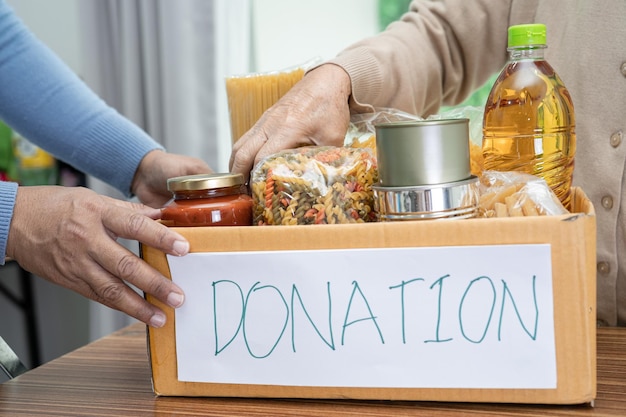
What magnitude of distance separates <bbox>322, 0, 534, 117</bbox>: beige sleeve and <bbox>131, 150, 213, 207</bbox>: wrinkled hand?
0.30 metres

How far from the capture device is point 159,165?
1117 millimetres

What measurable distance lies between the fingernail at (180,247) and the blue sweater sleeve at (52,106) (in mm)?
596

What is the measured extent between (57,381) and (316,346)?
0.32m

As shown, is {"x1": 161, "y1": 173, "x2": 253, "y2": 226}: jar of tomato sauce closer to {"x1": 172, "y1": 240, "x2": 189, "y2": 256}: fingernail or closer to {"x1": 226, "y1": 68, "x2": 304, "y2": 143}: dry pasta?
{"x1": 172, "y1": 240, "x2": 189, "y2": 256}: fingernail

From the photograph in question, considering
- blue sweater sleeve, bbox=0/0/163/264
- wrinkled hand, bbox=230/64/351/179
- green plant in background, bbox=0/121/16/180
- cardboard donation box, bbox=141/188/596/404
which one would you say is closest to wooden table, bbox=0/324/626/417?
cardboard donation box, bbox=141/188/596/404

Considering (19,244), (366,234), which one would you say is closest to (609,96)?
(366,234)

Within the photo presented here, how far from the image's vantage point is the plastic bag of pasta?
26.4 inches

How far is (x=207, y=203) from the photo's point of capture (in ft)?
2.22

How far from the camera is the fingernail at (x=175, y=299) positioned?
0.65 metres

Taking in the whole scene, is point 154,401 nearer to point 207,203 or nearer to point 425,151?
point 207,203

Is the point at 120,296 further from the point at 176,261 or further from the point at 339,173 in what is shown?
the point at 339,173

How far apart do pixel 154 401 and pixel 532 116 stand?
49 centimetres

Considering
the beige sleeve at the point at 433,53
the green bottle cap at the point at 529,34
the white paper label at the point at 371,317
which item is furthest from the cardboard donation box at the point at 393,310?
the beige sleeve at the point at 433,53

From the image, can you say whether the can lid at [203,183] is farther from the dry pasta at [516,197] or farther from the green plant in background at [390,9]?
the green plant in background at [390,9]
